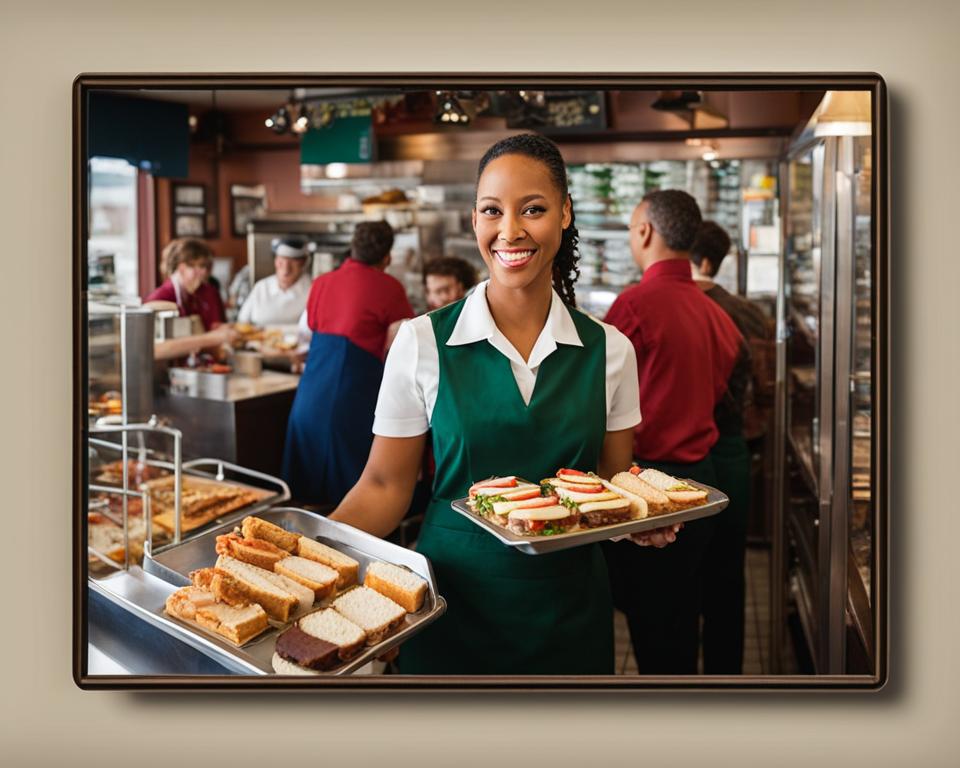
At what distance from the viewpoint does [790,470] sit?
11.0 ft

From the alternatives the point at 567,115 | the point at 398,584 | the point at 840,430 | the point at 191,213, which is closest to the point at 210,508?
the point at 398,584

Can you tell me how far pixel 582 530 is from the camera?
174 centimetres

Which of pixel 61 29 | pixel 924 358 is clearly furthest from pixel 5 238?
pixel 924 358

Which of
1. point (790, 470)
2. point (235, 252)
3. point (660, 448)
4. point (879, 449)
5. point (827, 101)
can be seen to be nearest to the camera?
point (879, 449)

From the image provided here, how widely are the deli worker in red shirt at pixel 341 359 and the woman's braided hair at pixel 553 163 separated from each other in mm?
740

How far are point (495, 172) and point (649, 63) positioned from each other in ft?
1.06

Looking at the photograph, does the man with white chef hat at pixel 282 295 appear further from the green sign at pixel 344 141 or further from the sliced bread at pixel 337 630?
the sliced bread at pixel 337 630

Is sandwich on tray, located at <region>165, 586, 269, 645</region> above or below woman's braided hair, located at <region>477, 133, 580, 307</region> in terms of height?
below

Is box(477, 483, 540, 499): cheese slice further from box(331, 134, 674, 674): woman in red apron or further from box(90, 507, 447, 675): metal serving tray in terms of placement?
box(90, 507, 447, 675): metal serving tray

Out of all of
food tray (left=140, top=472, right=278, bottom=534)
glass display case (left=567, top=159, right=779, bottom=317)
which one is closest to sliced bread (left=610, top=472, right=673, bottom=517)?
food tray (left=140, top=472, right=278, bottom=534)

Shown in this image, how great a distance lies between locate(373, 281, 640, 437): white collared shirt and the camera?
1.92 metres

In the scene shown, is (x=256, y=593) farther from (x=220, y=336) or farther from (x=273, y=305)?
(x=273, y=305)

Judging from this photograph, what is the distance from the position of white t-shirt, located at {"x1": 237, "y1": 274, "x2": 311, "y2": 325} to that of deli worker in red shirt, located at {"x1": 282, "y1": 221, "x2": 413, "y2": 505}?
1.72 m

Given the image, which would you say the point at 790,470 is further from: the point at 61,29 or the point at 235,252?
the point at 235,252
